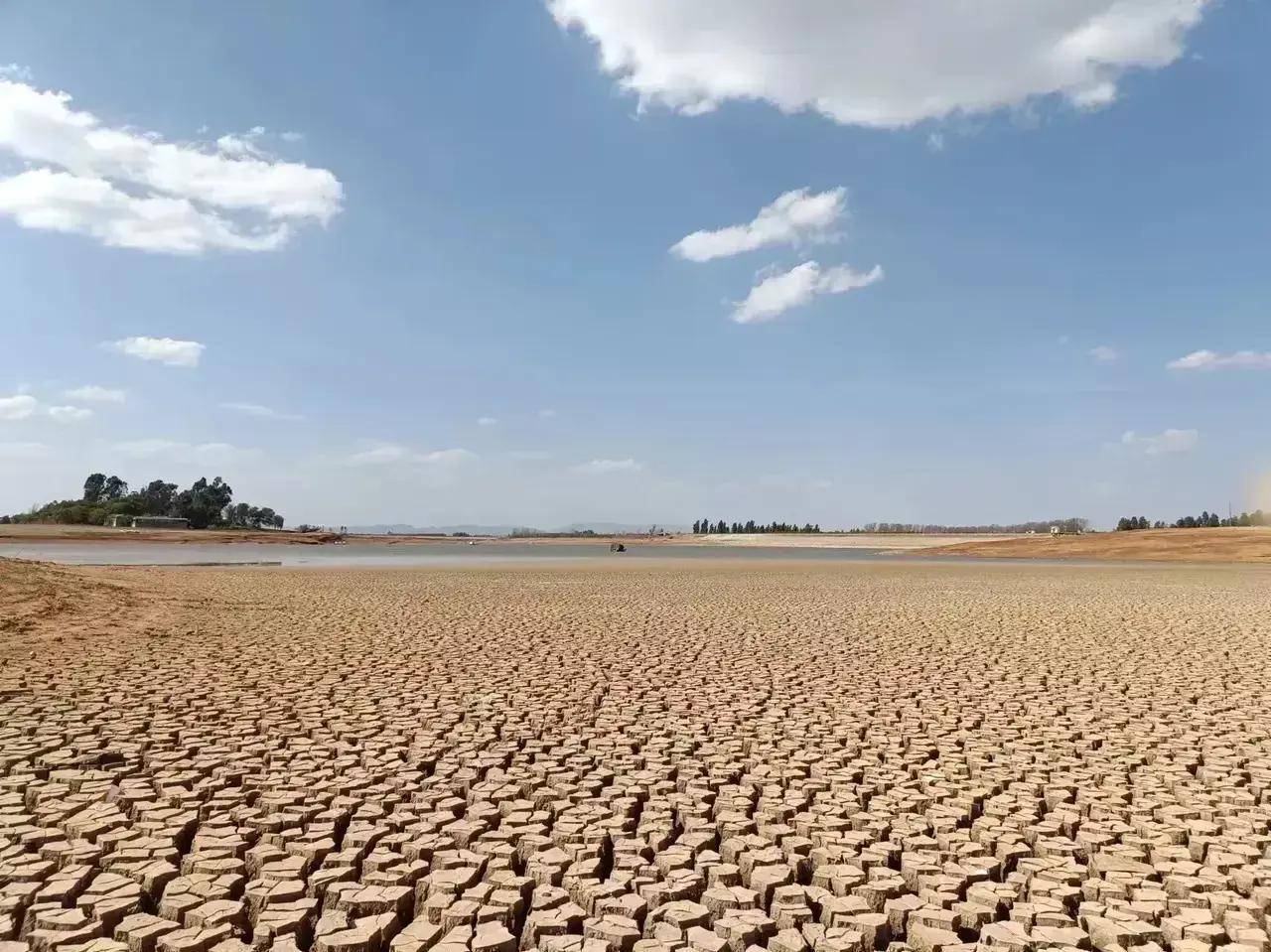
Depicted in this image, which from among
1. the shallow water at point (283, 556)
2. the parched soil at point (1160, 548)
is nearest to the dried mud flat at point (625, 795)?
the shallow water at point (283, 556)

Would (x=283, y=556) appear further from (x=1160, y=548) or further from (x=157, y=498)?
(x=157, y=498)

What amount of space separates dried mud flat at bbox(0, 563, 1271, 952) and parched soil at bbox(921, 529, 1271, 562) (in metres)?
39.0

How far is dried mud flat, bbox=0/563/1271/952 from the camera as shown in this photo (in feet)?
11.0

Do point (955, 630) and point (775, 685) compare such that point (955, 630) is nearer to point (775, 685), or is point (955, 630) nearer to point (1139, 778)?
point (775, 685)

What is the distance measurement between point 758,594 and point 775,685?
11.7 m

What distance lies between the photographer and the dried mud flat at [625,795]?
335cm

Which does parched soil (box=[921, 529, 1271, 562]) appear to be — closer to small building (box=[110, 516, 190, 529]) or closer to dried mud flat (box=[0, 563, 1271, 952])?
dried mud flat (box=[0, 563, 1271, 952])

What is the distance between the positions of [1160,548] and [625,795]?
5210 cm

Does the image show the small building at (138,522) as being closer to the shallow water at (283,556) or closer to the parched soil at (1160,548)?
the shallow water at (283,556)

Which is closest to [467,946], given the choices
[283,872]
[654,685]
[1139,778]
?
[283,872]

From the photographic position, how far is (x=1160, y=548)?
47812 mm

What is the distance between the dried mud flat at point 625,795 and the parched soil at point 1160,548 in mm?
38978

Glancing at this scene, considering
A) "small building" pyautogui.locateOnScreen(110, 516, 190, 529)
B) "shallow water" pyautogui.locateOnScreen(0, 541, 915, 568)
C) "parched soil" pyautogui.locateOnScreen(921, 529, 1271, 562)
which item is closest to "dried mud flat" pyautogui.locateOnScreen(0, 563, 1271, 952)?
"shallow water" pyautogui.locateOnScreen(0, 541, 915, 568)

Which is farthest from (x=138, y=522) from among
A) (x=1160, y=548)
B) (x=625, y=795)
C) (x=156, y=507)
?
(x=625, y=795)
